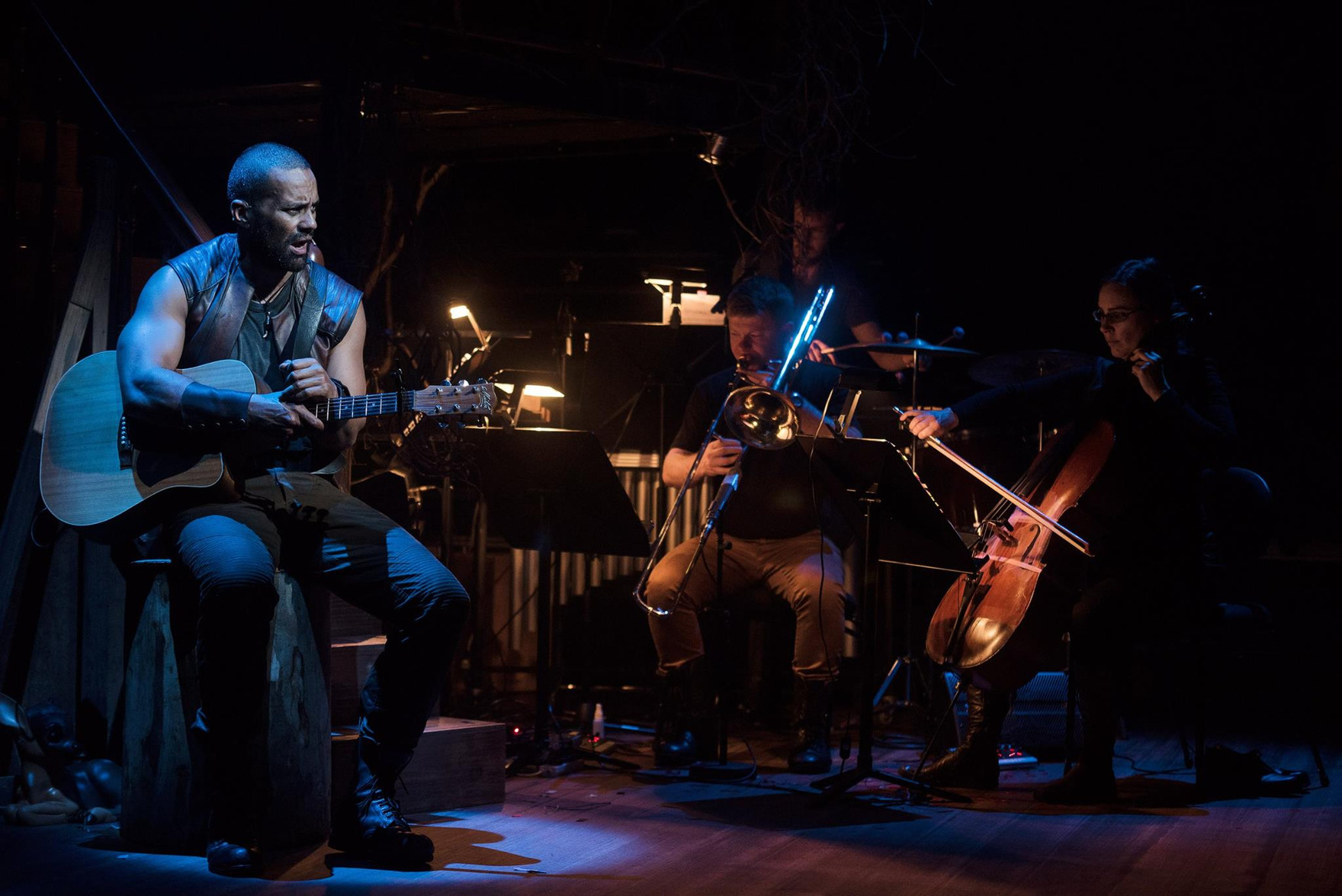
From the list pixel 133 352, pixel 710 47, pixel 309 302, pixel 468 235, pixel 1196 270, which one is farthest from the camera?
pixel 468 235

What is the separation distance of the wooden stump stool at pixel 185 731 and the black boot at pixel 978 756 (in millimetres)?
2185

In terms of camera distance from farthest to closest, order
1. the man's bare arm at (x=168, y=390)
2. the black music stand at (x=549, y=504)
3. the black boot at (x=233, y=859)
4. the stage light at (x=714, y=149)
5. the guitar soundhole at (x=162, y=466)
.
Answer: the stage light at (x=714, y=149)
the black music stand at (x=549, y=504)
the guitar soundhole at (x=162, y=466)
the man's bare arm at (x=168, y=390)
the black boot at (x=233, y=859)

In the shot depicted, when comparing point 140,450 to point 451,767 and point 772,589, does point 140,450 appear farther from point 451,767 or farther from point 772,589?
point 772,589

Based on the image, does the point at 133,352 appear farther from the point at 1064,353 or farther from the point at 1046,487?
the point at 1064,353

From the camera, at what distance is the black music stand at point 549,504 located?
471cm

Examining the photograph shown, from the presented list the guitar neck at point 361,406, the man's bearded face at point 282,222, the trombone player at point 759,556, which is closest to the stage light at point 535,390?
the trombone player at point 759,556

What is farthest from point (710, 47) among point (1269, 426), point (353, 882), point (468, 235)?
point (353, 882)

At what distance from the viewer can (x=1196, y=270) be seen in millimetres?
6848

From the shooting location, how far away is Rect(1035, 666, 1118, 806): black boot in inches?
171

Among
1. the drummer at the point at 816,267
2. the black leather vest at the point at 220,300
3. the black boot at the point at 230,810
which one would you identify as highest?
the drummer at the point at 816,267

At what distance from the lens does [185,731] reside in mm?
3582

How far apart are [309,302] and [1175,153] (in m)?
5.00

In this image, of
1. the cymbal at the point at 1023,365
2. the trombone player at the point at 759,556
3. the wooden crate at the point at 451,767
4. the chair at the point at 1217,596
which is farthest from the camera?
the cymbal at the point at 1023,365

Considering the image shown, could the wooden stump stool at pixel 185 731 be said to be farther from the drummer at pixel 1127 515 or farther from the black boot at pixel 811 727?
the drummer at pixel 1127 515
